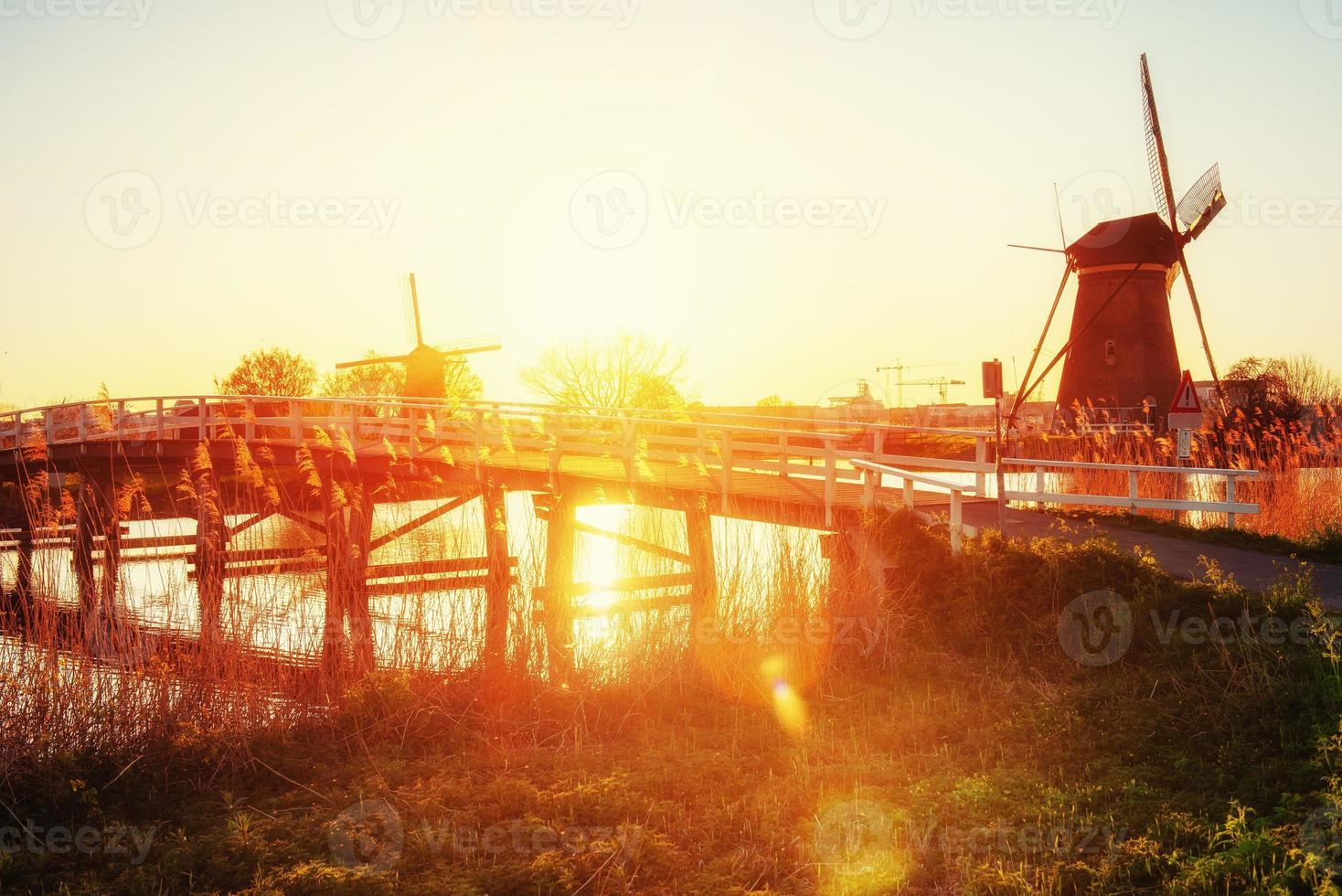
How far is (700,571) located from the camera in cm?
1189

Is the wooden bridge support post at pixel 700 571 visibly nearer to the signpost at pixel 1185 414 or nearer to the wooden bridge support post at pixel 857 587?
the wooden bridge support post at pixel 857 587

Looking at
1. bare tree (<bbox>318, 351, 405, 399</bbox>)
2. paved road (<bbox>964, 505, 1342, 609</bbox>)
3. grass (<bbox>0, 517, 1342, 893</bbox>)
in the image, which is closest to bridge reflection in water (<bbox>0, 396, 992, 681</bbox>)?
grass (<bbox>0, 517, 1342, 893</bbox>)

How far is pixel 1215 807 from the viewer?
542 cm

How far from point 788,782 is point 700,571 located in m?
5.62

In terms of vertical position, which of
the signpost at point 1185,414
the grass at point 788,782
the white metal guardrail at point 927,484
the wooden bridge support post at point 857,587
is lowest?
the grass at point 788,782

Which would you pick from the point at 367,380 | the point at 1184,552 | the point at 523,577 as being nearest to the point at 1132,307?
the point at 1184,552

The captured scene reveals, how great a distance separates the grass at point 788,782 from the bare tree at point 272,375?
64670mm

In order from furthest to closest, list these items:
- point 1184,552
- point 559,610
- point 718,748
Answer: point 1184,552 → point 559,610 → point 718,748

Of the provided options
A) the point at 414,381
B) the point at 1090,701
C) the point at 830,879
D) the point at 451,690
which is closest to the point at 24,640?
the point at 451,690

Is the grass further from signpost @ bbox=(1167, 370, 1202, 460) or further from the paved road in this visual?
signpost @ bbox=(1167, 370, 1202, 460)

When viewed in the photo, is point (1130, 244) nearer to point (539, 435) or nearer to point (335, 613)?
point (539, 435)

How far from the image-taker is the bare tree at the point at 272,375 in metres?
67.9

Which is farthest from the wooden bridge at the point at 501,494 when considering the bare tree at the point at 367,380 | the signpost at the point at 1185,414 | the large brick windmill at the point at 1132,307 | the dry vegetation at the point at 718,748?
the bare tree at the point at 367,380

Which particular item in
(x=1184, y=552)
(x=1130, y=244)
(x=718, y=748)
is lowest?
(x=718, y=748)
